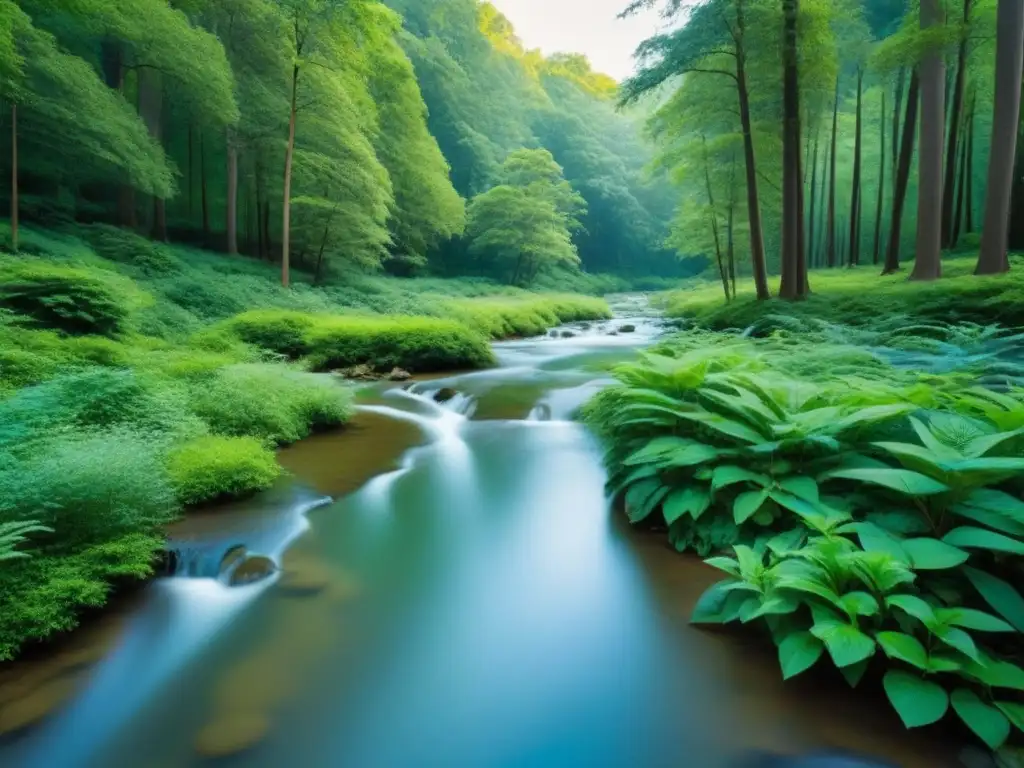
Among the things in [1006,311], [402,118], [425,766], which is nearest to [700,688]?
[425,766]

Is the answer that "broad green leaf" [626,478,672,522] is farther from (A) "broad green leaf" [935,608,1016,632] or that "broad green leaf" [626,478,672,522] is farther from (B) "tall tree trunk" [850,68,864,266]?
(B) "tall tree trunk" [850,68,864,266]

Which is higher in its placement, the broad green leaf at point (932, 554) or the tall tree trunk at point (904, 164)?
the tall tree trunk at point (904, 164)

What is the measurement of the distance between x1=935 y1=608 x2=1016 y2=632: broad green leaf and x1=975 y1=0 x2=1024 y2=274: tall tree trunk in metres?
11.8

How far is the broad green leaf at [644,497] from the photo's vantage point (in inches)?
172

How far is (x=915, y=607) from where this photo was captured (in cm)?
230

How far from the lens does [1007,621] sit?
2428 mm

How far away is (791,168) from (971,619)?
12.8 m

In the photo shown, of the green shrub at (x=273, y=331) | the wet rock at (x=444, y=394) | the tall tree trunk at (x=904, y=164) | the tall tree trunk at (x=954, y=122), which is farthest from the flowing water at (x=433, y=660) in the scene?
the tall tree trunk at (x=954, y=122)

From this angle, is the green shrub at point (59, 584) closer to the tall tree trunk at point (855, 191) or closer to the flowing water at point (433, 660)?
the flowing water at point (433, 660)

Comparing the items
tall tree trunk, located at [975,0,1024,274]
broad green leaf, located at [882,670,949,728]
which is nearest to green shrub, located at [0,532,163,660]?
broad green leaf, located at [882,670,949,728]

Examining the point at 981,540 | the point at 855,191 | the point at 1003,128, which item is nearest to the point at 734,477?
the point at 981,540

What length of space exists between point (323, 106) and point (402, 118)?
953 centimetres

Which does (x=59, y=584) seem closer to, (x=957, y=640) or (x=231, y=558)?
(x=231, y=558)

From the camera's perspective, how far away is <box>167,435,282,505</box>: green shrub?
15.4 ft
